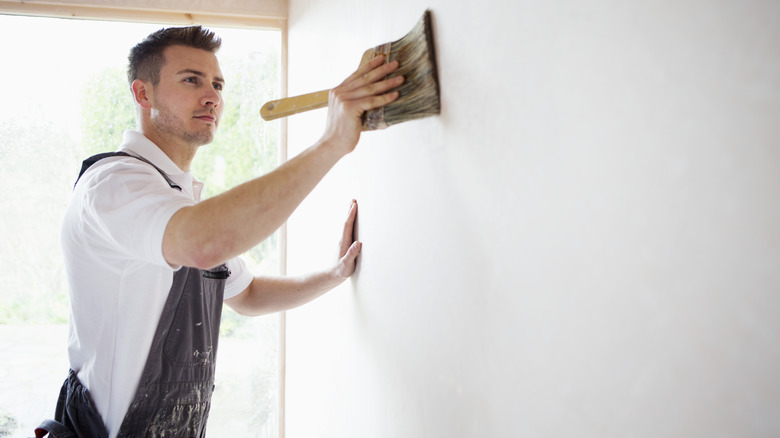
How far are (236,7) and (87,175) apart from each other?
1.47 metres

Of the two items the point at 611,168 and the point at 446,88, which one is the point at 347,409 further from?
the point at 611,168

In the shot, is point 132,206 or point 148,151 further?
point 148,151

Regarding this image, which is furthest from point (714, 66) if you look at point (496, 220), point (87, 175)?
point (87, 175)

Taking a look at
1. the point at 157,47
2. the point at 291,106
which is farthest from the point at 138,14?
the point at 291,106

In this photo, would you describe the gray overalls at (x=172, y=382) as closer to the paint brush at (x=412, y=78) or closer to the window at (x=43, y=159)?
the paint brush at (x=412, y=78)

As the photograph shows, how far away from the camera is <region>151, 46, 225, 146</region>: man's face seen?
5.01 ft

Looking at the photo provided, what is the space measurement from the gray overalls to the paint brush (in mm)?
671

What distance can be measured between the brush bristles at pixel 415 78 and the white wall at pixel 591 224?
0.02 meters

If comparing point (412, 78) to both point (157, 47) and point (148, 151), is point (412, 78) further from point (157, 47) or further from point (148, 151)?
point (157, 47)

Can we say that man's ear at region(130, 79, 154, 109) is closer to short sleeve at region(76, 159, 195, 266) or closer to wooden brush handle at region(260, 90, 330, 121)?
short sleeve at region(76, 159, 195, 266)

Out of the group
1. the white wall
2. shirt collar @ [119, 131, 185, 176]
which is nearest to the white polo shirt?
shirt collar @ [119, 131, 185, 176]

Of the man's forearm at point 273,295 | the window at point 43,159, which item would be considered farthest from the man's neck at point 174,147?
the window at point 43,159

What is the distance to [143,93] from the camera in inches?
61.7

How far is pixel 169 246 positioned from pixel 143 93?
2.43ft
